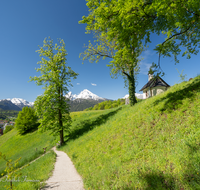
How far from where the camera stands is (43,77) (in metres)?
15.2

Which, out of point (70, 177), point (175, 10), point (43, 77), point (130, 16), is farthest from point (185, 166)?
point (43, 77)

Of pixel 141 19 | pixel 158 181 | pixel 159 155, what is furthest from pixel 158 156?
pixel 141 19

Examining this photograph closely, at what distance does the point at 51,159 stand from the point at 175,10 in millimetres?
14389

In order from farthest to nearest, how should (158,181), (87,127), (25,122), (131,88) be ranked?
(25,122)
(87,127)
(131,88)
(158,181)

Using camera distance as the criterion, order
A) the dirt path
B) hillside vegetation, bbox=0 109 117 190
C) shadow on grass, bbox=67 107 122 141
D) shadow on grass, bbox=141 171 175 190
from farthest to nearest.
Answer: shadow on grass, bbox=67 107 122 141
hillside vegetation, bbox=0 109 117 190
the dirt path
shadow on grass, bbox=141 171 175 190

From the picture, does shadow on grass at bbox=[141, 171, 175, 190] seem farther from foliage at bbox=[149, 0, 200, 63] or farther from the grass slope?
the grass slope

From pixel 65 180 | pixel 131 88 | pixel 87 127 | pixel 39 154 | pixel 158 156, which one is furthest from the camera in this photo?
pixel 87 127

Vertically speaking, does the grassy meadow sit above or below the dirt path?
above

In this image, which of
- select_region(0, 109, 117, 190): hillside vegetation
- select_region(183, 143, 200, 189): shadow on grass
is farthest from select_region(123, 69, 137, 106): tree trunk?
select_region(183, 143, 200, 189): shadow on grass

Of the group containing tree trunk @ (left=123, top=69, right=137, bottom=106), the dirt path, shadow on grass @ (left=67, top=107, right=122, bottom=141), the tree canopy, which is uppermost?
the tree canopy

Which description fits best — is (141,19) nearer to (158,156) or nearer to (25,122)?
(158,156)

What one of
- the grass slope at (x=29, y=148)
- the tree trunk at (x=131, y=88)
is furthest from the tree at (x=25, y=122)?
the tree trunk at (x=131, y=88)

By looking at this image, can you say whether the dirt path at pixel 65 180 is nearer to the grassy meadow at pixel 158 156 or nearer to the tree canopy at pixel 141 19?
the grassy meadow at pixel 158 156

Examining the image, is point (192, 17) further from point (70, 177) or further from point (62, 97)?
point (62, 97)
